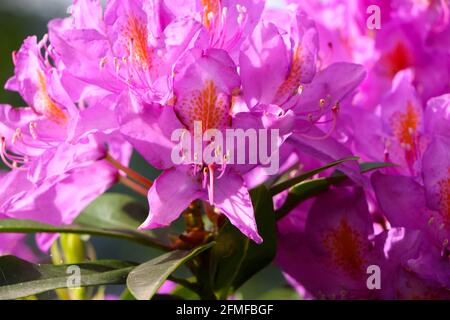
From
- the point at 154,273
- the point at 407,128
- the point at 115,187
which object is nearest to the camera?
the point at 154,273

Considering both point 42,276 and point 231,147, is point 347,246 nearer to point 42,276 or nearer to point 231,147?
point 231,147

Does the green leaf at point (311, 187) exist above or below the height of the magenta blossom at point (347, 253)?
above

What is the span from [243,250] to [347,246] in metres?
0.13

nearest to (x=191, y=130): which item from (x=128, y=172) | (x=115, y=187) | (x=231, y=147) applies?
(x=231, y=147)

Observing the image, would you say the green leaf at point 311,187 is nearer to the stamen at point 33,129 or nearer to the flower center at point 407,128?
the flower center at point 407,128

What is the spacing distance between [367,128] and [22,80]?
42 cm

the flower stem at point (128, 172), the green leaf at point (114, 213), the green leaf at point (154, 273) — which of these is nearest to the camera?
the green leaf at point (154, 273)

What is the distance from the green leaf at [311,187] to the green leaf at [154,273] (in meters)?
0.12

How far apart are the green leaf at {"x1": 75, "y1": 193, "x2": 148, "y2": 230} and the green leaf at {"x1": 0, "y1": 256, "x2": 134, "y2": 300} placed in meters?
0.18

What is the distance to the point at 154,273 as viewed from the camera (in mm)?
800

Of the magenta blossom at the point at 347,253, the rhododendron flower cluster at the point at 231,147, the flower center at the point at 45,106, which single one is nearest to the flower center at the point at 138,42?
the rhododendron flower cluster at the point at 231,147

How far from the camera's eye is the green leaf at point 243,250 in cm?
90

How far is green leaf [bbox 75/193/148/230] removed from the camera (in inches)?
42.1

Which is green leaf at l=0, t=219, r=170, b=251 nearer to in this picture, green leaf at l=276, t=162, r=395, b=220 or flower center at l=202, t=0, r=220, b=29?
green leaf at l=276, t=162, r=395, b=220
